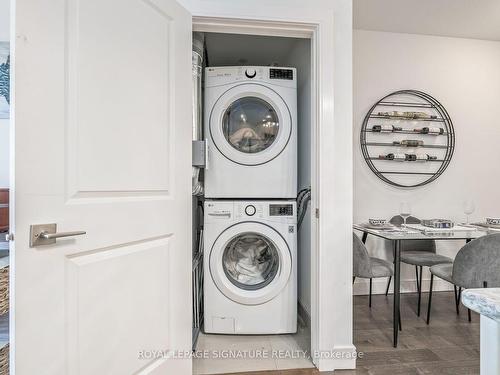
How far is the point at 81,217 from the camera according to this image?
1060mm

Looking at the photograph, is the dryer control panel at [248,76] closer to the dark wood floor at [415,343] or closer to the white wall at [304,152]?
the white wall at [304,152]

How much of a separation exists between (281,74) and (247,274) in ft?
4.92

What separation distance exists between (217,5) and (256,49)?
1.26 meters

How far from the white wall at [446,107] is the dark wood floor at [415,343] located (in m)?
0.44

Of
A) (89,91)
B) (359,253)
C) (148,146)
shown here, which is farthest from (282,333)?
(89,91)

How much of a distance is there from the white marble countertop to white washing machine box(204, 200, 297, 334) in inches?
58.4

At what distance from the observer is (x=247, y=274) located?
7.13ft

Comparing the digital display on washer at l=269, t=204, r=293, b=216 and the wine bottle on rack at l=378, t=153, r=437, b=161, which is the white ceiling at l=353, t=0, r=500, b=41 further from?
the digital display on washer at l=269, t=204, r=293, b=216

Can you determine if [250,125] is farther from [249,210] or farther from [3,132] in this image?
[3,132]

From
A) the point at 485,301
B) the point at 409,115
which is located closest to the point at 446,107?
the point at 409,115

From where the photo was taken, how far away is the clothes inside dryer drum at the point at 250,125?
2.12 metres

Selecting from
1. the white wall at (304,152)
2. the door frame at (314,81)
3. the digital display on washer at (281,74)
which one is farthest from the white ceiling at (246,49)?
the door frame at (314,81)

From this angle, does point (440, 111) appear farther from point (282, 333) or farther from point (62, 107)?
point (62, 107)

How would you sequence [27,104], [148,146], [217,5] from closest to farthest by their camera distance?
1. [27,104]
2. [148,146]
3. [217,5]
